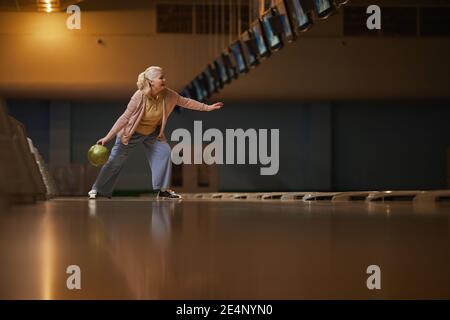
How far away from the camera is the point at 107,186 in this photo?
1034 cm

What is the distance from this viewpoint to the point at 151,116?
383 inches

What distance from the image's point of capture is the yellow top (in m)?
9.70

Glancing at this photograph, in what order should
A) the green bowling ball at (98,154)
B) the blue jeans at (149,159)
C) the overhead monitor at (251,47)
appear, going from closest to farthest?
the blue jeans at (149,159) < the green bowling ball at (98,154) < the overhead monitor at (251,47)

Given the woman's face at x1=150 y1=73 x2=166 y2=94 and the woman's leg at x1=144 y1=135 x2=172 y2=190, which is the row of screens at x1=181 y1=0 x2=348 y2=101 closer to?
the woman's face at x1=150 y1=73 x2=166 y2=94


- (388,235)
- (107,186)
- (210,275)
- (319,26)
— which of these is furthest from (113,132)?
(319,26)

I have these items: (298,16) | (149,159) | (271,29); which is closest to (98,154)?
(149,159)

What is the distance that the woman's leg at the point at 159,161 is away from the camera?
31.9ft

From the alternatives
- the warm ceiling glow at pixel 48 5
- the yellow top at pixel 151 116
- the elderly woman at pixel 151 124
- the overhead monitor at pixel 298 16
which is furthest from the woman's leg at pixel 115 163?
the warm ceiling glow at pixel 48 5

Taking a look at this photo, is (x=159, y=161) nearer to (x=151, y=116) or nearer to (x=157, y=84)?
(x=151, y=116)

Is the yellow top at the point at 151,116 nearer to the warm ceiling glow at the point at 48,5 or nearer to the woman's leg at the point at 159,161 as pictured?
the woman's leg at the point at 159,161

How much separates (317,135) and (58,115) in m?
9.53

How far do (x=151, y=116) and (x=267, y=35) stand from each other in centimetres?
637
